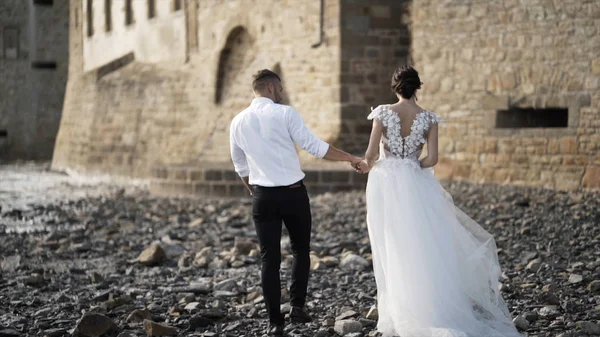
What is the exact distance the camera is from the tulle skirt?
499 cm

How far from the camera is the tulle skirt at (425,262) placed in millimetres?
4988

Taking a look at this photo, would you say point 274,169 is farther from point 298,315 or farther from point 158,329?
point 158,329

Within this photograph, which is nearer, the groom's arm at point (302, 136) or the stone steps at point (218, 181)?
the groom's arm at point (302, 136)

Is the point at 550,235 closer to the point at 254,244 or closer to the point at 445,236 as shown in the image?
the point at 254,244

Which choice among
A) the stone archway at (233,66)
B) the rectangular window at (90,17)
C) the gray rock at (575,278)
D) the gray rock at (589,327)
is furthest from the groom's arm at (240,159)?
the rectangular window at (90,17)

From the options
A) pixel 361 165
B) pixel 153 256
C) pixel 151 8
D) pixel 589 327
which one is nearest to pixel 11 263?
pixel 153 256

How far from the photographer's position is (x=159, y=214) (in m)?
12.5

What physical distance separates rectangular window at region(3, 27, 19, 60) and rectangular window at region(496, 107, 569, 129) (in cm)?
2202

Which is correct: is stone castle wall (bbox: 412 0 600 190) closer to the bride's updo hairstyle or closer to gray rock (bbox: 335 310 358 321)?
gray rock (bbox: 335 310 358 321)

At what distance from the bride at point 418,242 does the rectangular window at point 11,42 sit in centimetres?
2727

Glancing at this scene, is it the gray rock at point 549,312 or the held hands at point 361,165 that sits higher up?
the held hands at point 361,165

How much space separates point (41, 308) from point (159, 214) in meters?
5.91

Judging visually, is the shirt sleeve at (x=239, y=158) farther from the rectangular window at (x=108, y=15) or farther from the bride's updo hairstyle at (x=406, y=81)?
the rectangular window at (x=108, y=15)

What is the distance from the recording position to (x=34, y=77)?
30.3m
